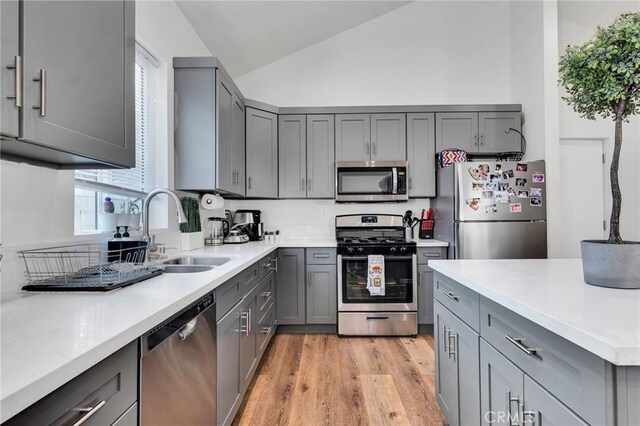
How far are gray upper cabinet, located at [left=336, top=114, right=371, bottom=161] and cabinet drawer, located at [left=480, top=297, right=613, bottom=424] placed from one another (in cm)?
253

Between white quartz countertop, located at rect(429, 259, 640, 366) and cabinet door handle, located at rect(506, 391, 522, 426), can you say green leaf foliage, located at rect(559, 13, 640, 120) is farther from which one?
cabinet door handle, located at rect(506, 391, 522, 426)

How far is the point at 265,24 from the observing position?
3051 millimetres

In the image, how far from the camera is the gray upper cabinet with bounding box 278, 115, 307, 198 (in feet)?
11.6

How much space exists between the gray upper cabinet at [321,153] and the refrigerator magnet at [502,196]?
1.62 meters

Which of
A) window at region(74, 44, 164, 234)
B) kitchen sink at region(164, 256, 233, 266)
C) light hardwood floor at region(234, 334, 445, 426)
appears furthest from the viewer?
kitchen sink at region(164, 256, 233, 266)

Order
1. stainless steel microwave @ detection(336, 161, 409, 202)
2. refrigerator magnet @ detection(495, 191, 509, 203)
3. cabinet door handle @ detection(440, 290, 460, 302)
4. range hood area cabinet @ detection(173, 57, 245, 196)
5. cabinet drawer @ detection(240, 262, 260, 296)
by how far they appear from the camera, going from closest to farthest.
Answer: cabinet door handle @ detection(440, 290, 460, 302) < cabinet drawer @ detection(240, 262, 260, 296) < range hood area cabinet @ detection(173, 57, 245, 196) < refrigerator magnet @ detection(495, 191, 509, 203) < stainless steel microwave @ detection(336, 161, 409, 202)

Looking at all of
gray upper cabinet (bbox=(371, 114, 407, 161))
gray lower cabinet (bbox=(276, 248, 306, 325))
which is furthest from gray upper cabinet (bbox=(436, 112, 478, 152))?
gray lower cabinet (bbox=(276, 248, 306, 325))

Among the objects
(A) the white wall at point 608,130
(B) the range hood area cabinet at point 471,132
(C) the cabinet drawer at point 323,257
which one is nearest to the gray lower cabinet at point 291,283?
(C) the cabinet drawer at point 323,257

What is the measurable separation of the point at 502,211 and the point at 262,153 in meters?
2.43

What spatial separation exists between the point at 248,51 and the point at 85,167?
257cm

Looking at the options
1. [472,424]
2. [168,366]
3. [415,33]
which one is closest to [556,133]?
[415,33]

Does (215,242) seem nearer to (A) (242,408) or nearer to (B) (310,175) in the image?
(B) (310,175)

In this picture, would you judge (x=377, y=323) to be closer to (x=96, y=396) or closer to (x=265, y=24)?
(x=96, y=396)

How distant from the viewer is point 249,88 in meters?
3.81
